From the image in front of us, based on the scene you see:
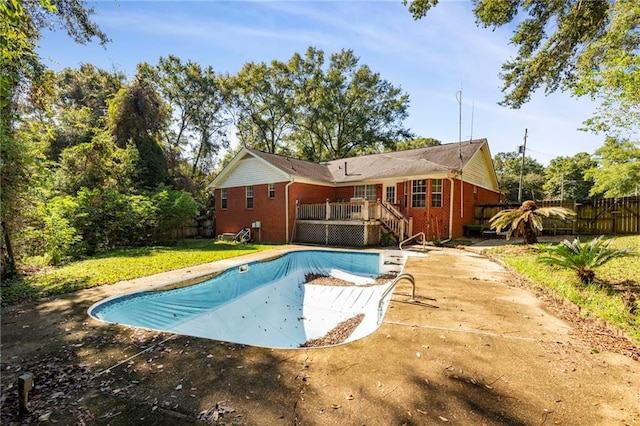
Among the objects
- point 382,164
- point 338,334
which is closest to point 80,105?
point 382,164

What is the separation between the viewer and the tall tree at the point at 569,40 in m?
7.30

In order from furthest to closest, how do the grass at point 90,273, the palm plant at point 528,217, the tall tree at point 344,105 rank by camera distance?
the tall tree at point 344,105
the palm plant at point 528,217
the grass at point 90,273

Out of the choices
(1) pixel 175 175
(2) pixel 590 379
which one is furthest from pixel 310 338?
(1) pixel 175 175

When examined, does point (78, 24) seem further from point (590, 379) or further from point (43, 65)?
point (590, 379)

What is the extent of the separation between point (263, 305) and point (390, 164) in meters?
12.7

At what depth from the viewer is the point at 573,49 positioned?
8.05 metres

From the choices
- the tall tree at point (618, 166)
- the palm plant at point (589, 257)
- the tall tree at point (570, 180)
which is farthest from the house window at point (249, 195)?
the tall tree at point (570, 180)

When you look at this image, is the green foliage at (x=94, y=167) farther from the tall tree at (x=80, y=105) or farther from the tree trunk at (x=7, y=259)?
the tree trunk at (x=7, y=259)

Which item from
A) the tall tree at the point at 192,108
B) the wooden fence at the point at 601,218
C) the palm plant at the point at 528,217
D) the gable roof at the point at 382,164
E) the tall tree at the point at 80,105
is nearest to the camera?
the palm plant at the point at 528,217

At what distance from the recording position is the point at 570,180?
39094 millimetres

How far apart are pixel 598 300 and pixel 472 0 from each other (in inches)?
322

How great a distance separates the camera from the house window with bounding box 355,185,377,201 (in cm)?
1688

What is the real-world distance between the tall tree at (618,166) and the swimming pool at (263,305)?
2119 cm

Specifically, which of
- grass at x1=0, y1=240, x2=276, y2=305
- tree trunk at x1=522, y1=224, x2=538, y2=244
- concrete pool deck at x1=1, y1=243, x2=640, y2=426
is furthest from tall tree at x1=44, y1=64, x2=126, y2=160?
tree trunk at x1=522, y1=224, x2=538, y2=244
